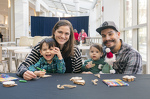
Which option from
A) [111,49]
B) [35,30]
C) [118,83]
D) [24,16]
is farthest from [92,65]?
[35,30]

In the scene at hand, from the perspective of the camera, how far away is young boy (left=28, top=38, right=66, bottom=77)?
5.80 ft

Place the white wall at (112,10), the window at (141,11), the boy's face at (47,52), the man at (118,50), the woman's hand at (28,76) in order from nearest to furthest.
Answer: the woman's hand at (28,76), the boy's face at (47,52), the man at (118,50), the window at (141,11), the white wall at (112,10)

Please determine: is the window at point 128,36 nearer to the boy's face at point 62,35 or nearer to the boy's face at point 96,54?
the boy's face at point 96,54

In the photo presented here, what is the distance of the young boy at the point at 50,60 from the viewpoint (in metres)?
1.77

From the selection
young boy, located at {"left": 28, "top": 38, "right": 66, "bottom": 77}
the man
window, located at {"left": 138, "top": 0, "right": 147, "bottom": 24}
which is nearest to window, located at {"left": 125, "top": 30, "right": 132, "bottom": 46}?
window, located at {"left": 138, "top": 0, "right": 147, "bottom": 24}

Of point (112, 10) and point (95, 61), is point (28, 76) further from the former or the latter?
point (112, 10)

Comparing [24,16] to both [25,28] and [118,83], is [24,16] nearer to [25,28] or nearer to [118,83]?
[25,28]

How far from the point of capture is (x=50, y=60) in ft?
6.13

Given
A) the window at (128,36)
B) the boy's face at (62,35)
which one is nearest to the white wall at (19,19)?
the window at (128,36)

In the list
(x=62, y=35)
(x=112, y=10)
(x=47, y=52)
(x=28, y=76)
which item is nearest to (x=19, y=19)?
(x=112, y=10)

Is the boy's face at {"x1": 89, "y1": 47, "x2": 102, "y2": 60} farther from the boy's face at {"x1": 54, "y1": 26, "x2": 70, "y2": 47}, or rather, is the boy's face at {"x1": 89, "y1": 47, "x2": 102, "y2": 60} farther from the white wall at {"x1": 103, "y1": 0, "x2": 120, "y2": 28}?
the white wall at {"x1": 103, "y1": 0, "x2": 120, "y2": 28}

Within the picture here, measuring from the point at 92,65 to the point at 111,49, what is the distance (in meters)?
0.34

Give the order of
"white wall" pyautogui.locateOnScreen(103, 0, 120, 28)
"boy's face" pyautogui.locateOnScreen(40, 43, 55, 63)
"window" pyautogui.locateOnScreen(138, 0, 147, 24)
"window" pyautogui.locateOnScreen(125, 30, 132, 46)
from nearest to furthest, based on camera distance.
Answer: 1. "boy's face" pyautogui.locateOnScreen(40, 43, 55, 63)
2. "window" pyautogui.locateOnScreen(138, 0, 147, 24)
3. "window" pyautogui.locateOnScreen(125, 30, 132, 46)
4. "white wall" pyautogui.locateOnScreen(103, 0, 120, 28)

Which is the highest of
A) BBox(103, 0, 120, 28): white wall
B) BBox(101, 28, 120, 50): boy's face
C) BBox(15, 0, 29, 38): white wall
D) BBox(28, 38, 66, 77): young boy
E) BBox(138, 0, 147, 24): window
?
BBox(15, 0, 29, 38): white wall
